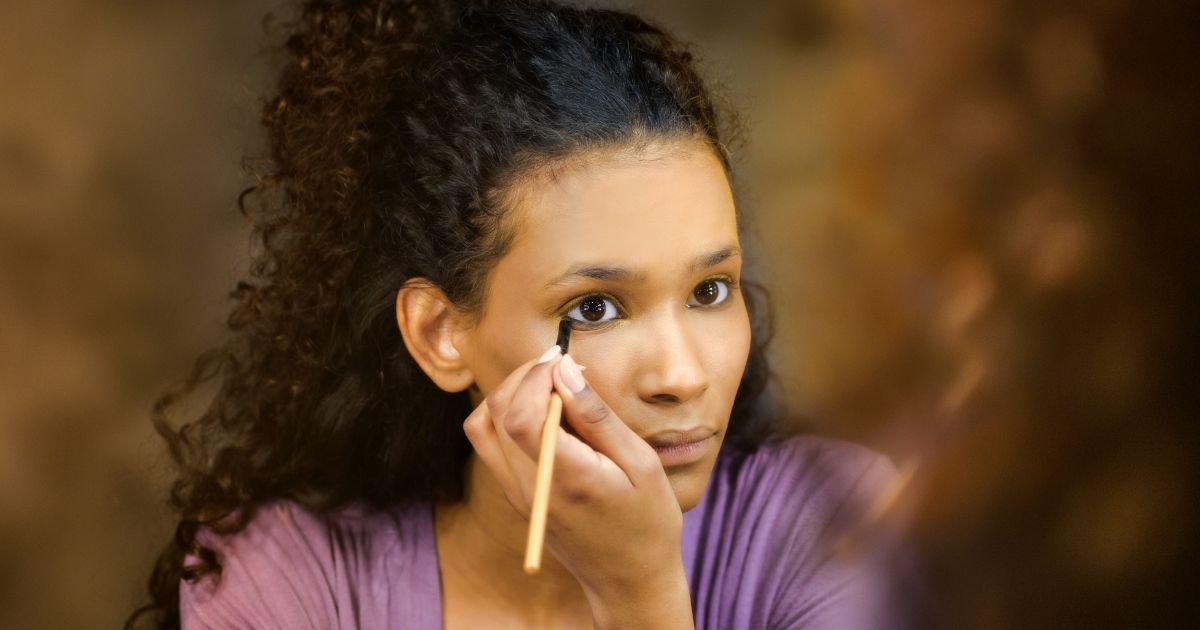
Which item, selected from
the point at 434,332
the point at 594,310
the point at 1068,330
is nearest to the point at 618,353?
the point at 594,310

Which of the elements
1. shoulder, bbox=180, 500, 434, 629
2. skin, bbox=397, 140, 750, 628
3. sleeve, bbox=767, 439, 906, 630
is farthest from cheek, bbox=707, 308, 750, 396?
shoulder, bbox=180, 500, 434, 629

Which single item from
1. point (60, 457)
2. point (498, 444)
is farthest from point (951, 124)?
point (60, 457)

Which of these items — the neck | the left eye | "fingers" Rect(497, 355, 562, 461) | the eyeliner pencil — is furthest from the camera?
the neck

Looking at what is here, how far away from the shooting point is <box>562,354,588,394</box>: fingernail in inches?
24.2

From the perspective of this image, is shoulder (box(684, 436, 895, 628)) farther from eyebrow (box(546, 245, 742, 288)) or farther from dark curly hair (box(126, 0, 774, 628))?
eyebrow (box(546, 245, 742, 288))

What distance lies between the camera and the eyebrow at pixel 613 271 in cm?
67

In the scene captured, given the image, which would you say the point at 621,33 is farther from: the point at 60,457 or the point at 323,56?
the point at 60,457

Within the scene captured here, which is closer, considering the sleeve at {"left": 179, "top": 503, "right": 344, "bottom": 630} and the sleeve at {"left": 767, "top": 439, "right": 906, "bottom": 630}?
the sleeve at {"left": 767, "top": 439, "right": 906, "bottom": 630}

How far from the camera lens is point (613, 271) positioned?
0.67m

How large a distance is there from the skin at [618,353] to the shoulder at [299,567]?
17 centimetres

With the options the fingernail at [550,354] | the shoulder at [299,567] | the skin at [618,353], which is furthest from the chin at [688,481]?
the shoulder at [299,567]

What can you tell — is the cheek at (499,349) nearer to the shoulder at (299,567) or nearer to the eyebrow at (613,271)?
the eyebrow at (613,271)

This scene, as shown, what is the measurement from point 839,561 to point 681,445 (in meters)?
0.12

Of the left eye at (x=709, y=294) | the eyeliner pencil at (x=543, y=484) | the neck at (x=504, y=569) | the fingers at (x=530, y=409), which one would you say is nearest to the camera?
A: the eyeliner pencil at (x=543, y=484)
